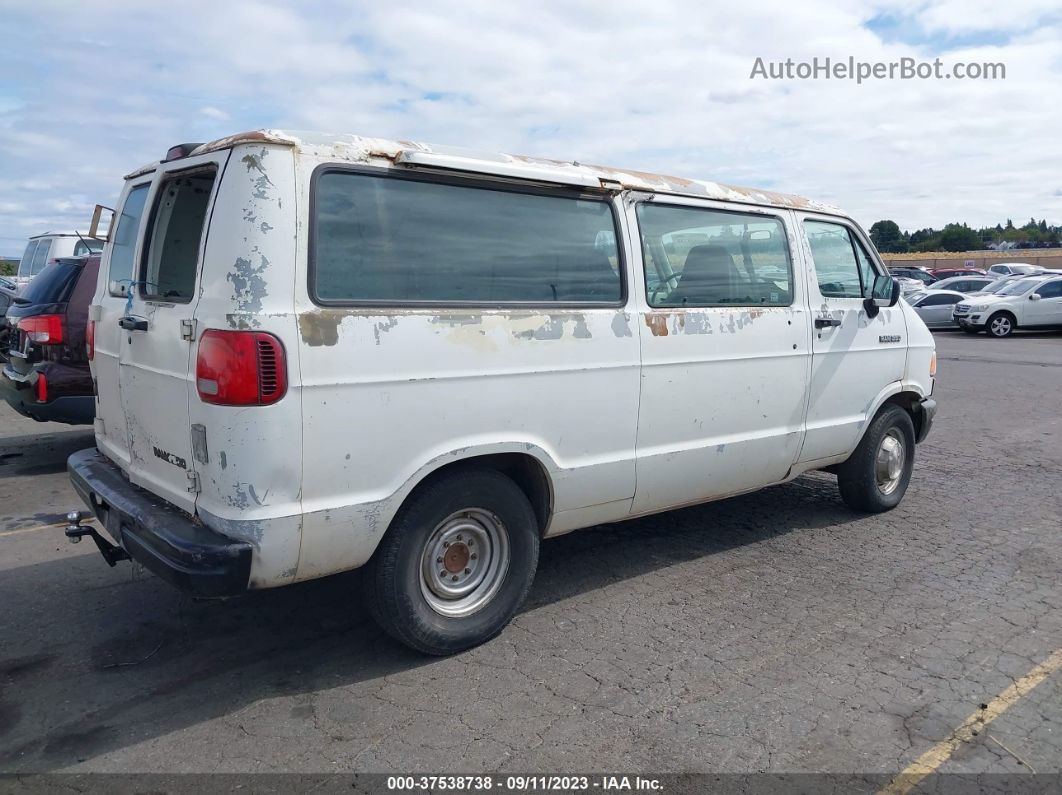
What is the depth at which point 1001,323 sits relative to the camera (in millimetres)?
23594

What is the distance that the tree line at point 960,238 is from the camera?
9012 cm

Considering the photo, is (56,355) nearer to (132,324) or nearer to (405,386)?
(132,324)

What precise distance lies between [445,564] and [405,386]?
35.8 inches

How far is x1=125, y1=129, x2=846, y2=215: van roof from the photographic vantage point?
3.41 meters

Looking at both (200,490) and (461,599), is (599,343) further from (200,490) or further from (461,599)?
(200,490)

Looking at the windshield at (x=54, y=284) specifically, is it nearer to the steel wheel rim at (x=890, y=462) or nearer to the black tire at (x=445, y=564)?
the black tire at (x=445, y=564)

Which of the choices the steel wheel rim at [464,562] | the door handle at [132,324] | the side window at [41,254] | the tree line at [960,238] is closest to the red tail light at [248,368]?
the door handle at [132,324]

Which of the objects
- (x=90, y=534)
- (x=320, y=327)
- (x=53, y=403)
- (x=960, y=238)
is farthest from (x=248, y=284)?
(x=960, y=238)

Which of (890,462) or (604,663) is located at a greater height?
(890,462)

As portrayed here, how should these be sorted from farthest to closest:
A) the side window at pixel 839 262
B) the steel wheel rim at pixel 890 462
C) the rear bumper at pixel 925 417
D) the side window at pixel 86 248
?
the side window at pixel 86 248, the rear bumper at pixel 925 417, the steel wheel rim at pixel 890 462, the side window at pixel 839 262

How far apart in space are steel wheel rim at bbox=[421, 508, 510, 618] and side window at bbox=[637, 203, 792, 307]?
4.77ft

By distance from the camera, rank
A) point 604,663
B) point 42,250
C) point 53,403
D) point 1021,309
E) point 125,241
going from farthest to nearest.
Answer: point 1021,309 → point 42,250 → point 53,403 → point 125,241 → point 604,663

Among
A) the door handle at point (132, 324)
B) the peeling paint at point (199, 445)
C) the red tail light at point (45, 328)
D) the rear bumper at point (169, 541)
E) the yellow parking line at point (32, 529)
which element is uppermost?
the door handle at point (132, 324)

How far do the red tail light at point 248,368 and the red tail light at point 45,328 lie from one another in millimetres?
4888
